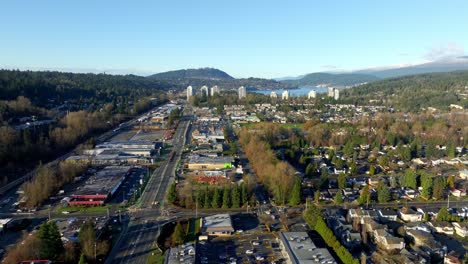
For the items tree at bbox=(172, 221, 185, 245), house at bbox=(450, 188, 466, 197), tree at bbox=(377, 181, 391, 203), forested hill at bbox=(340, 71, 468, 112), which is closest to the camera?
tree at bbox=(172, 221, 185, 245)

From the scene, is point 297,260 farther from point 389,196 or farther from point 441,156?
point 441,156

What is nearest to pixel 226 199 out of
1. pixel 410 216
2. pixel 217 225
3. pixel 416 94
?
pixel 217 225

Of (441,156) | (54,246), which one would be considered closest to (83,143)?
(54,246)

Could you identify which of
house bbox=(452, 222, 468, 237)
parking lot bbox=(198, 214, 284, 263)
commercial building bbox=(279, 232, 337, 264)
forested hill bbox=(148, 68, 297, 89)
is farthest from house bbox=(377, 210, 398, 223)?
forested hill bbox=(148, 68, 297, 89)

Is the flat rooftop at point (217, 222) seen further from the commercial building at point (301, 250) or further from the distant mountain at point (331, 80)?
the distant mountain at point (331, 80)

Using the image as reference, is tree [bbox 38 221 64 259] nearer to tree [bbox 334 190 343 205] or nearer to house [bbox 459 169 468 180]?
tree [bbox 334 190 343 205]

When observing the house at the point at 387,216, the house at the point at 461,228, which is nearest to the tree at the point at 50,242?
the house at the point at 387,216
